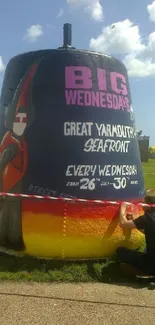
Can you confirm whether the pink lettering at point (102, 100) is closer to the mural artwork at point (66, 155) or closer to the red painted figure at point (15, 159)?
the mural artwork at point (66, 155)

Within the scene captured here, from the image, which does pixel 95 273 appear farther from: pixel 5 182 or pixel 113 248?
pixel 5 182

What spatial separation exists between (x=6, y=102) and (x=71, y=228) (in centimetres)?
207

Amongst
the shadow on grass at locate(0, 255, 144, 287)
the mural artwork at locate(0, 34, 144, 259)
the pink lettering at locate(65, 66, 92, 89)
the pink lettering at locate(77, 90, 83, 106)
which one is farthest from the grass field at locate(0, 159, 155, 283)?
the pink lettering at locate(65, 66, 92, 89)

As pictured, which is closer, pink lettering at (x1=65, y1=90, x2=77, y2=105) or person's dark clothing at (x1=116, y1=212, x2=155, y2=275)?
person's dark clothing at (x1=116, y1=212, x2=155, y2=275)

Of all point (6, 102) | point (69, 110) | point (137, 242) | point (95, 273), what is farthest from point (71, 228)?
point (6, 102)

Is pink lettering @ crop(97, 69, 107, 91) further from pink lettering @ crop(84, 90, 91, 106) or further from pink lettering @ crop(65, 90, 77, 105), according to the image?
pink lettering @ crop(65, 90, 77, 105)

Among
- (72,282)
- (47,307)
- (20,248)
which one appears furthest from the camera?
(20,248)

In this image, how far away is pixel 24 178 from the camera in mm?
5617

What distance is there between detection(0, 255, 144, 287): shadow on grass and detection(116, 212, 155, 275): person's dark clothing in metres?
0.21

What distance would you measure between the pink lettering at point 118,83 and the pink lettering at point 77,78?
0.40m

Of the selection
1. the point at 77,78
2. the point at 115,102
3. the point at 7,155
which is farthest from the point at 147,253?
the point at 77,78

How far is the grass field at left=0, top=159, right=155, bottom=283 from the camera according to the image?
507 cm

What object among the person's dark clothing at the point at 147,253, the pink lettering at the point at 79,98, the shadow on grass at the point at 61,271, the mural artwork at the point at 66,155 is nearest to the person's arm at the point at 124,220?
the mural artwork at the point at 66,155

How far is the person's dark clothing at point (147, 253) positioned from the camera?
5.14 meters
